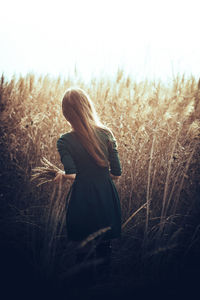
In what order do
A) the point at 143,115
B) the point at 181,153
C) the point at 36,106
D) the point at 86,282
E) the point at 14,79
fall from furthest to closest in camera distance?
1. the point at 14,79
2. the point at 36,106
3. the point at 143,115
4. the point at 181,153
5. the point at 86,282

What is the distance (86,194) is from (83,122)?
0.43 metres

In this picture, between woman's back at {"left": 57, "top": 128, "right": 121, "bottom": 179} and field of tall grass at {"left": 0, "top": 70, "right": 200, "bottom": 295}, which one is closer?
woman's back at {"left": 57, "top": 128, "right": 121, "bottom": 179}

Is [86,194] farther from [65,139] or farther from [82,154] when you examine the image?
[65,139]

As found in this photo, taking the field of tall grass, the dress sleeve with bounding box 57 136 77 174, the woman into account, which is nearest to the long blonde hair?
the woman

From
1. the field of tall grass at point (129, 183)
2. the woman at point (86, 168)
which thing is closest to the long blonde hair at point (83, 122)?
A: the woman at point (86, 168)

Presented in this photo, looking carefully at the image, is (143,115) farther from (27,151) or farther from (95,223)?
(95,223)

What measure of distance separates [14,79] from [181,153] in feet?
7.39

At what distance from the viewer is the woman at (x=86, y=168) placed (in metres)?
2.05

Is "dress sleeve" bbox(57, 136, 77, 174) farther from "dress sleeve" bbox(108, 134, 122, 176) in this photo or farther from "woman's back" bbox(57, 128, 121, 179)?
"dress sleeve" bbox(108, 134, 122, 176)

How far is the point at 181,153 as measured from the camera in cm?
283

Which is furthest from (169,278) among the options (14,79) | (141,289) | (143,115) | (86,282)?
(14,79)

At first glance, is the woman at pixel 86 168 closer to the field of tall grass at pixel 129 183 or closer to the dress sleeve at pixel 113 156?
the dress sleeve at pixel 113 156

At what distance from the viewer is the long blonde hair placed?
6.66 ft

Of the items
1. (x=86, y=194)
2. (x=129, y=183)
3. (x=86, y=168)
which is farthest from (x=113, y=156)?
Result: (x=129, y=183)
